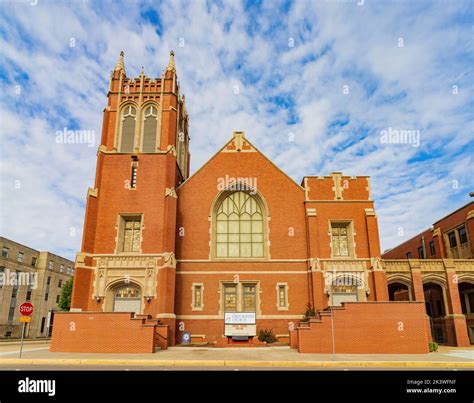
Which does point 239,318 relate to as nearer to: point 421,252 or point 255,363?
point 255,363

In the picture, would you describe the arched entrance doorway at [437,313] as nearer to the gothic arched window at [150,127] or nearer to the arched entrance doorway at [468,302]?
the arched entrance doorway at [468,302]

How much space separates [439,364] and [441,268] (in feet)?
50.3

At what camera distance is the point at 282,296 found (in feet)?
83.3

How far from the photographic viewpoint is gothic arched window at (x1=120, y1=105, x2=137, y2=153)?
2742 centimetres

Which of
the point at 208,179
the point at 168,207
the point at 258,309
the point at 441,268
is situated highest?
the point at 208,179

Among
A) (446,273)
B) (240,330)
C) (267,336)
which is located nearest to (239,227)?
(240,330)

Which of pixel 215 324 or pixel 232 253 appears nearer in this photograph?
pixel 215 324

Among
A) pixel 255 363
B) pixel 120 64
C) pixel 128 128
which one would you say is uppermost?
pixel 120 64

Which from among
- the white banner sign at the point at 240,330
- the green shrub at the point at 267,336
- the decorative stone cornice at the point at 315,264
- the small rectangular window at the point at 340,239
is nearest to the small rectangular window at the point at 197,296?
the white banner sign at the point at 240,330

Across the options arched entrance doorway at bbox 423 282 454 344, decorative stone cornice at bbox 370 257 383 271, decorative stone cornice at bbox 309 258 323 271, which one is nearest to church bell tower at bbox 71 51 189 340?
decorative stone cornice at bbox 309 258 323 271

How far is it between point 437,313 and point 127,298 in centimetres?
2767
